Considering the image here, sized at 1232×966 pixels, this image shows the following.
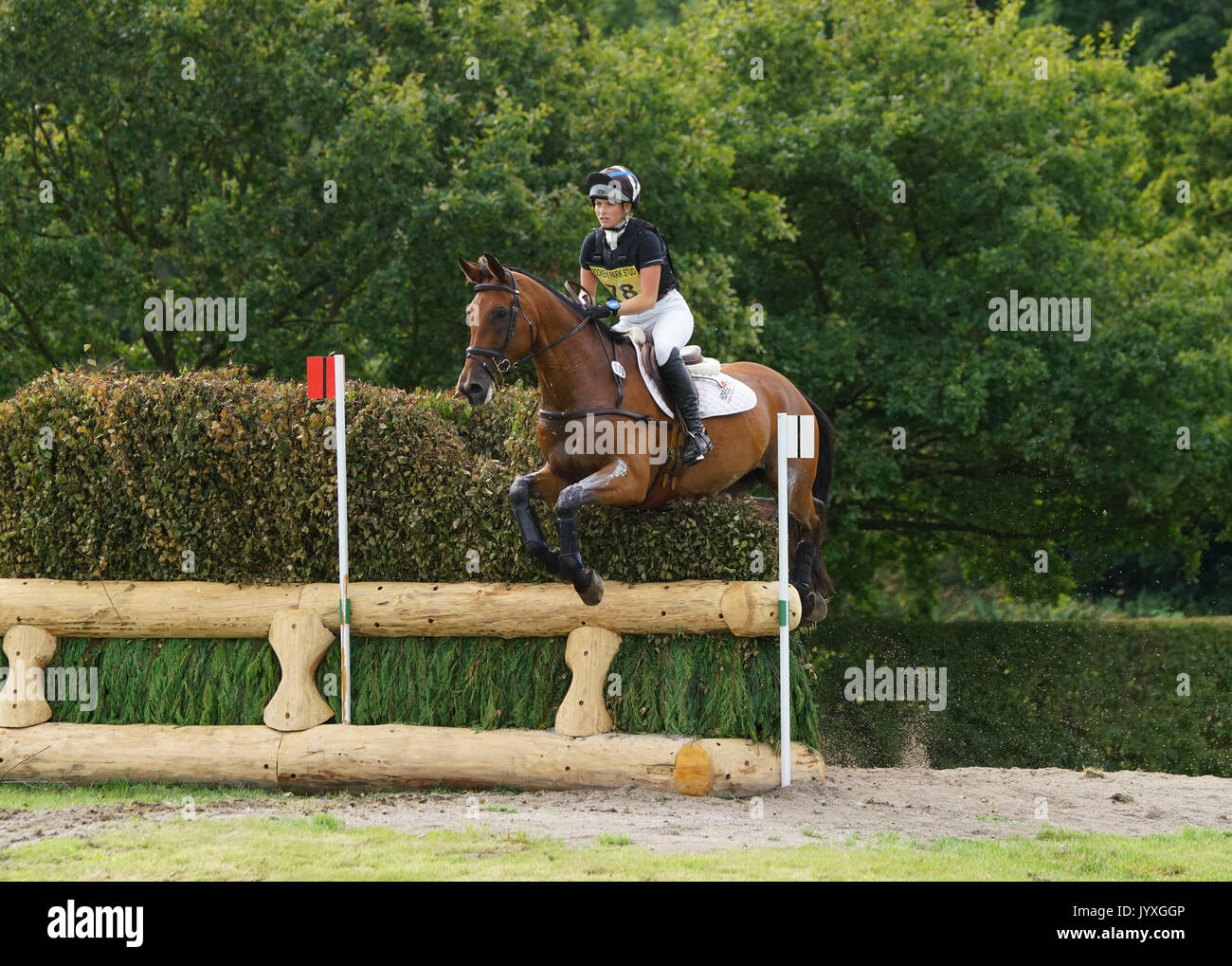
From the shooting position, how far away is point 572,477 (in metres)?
8.80

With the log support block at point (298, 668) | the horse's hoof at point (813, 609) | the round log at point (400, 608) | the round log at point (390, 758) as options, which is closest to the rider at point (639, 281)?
the round log at point (400, 608)

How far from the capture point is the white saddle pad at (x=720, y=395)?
9.27m

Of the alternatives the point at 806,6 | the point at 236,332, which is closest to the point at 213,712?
the point at 236,332

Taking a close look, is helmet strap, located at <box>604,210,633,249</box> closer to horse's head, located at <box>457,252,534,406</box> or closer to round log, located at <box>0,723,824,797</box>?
horse's head, located at <box>457,252,534,406</box>

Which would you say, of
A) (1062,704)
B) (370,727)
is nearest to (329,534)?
(370,727)

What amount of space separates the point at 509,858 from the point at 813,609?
3684 mm

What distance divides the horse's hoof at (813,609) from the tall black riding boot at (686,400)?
1551mm

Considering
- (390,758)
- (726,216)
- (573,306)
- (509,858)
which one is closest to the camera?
(509,858)

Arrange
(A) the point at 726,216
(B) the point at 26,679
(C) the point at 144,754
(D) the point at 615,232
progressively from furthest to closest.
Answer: (A) the point at 726,216 → (B) the point at 26,679 → (C) the point at 144,754 → (D) the point at 615,232

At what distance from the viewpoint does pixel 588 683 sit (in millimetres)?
9406

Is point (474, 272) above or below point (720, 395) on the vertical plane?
above

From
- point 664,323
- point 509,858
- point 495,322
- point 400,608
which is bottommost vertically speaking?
point 509,858

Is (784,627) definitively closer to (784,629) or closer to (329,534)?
(784,629)

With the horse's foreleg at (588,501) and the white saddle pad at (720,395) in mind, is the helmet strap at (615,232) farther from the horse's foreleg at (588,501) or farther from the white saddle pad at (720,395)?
the horse's foreleg at (588,501)
